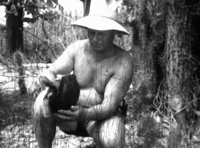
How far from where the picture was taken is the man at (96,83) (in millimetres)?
2100

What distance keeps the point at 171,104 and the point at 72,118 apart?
1.70 meters

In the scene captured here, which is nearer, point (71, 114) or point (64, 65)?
point (71, 114)

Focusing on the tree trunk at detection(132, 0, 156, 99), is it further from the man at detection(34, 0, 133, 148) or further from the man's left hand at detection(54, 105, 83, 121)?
the man's left hand at detection(54, 105, 83, 121)

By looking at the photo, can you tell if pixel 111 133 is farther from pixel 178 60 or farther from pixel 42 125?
pixel 178 60

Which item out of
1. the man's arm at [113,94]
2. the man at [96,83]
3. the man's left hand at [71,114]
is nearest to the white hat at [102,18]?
the man at [96,83]

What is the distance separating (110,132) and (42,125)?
513 mm

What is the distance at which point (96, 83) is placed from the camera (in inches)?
90.2

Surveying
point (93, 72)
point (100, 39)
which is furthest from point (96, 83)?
point (100, 39)

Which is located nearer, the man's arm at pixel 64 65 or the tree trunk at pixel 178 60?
the man's arm at pixel 64 65

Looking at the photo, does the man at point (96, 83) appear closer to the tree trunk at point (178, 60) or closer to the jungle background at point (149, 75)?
the jungle background at point (149, 75)

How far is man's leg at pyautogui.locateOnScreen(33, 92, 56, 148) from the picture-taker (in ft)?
7.23

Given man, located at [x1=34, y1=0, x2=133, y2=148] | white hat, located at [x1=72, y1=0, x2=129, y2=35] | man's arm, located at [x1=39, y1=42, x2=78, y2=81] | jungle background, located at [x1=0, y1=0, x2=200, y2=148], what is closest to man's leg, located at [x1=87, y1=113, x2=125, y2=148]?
man, located at [x1=34, y1=0, x2=133, y2=148]

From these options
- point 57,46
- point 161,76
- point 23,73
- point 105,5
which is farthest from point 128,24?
point 105,5

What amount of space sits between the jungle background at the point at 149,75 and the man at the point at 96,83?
914 mm
